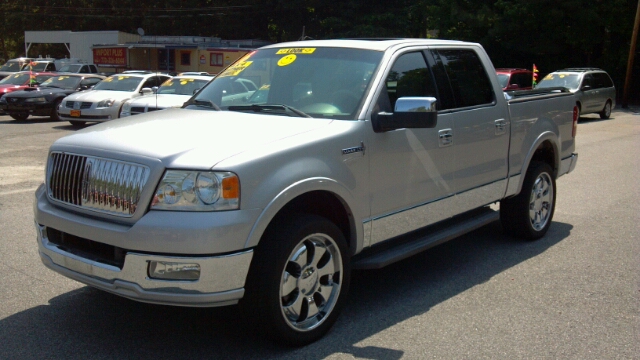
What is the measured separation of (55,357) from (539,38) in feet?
116

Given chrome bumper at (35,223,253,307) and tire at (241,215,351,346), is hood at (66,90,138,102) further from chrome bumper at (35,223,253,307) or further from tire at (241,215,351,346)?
chrome bumper at (35,223,253,307)

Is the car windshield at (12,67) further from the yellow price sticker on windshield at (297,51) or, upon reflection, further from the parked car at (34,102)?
the yellow price sticker on windshield at (297,51)

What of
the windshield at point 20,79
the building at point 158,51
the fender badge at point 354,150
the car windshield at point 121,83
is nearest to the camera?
the fender badge at point 354,150

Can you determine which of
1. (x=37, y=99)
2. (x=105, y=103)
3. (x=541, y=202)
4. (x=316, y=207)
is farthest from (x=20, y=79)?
(x=316, y=207)

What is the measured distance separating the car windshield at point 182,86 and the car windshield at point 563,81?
11.3 metres

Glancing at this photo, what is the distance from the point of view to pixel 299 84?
5.00m

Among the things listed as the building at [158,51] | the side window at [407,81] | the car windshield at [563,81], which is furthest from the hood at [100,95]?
the building at [158,51]

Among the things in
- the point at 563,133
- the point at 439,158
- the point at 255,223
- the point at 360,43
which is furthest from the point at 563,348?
the point at 563,133

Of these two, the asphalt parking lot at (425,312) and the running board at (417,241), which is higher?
the running board at (417,241)

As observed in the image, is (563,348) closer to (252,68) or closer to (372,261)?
(372,261)

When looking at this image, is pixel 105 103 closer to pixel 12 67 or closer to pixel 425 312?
pixel 425 312

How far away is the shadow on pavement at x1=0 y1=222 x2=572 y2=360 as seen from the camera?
4082 millimetres

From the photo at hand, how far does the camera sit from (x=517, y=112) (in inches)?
251

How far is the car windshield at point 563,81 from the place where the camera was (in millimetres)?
22391
